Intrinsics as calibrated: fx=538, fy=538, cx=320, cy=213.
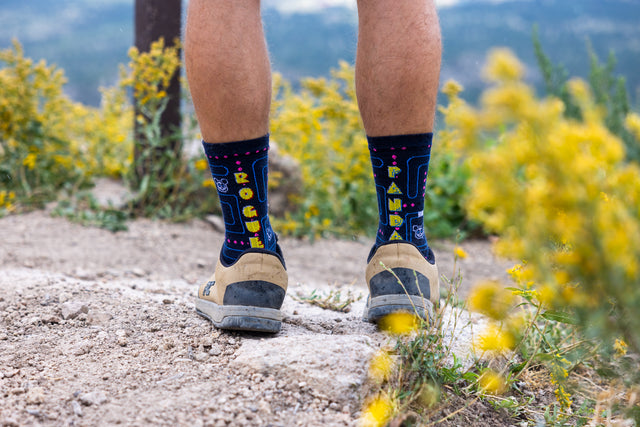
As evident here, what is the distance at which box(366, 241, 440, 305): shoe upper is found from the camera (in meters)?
1.25

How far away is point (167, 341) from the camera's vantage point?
4.03 ft

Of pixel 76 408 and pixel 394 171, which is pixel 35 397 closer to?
pixel 76 408

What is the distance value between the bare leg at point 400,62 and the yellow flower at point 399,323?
1.33ft

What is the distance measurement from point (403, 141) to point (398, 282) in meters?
0.33

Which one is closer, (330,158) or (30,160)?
(30,160)

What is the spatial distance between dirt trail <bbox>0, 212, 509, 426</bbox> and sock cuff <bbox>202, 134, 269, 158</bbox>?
423mm

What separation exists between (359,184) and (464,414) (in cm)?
216

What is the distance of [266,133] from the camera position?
124 cm

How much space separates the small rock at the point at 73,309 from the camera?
4.57ft

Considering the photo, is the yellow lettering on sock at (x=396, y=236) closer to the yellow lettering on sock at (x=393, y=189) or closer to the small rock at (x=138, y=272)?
the yellow lettering on sock at (x=393, y=189)

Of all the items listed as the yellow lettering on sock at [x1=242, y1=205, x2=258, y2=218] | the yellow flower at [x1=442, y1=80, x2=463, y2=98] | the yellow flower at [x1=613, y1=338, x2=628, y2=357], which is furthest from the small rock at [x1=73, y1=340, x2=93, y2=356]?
the yellow flower at [x1=442, y1=80, x2=463, y2=98]

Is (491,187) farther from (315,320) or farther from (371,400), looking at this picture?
(315,320)

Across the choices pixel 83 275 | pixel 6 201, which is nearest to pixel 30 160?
pixel 6 201

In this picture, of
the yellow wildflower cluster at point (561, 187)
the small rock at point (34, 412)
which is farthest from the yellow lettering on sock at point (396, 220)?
the small rock at point (34, 412)
